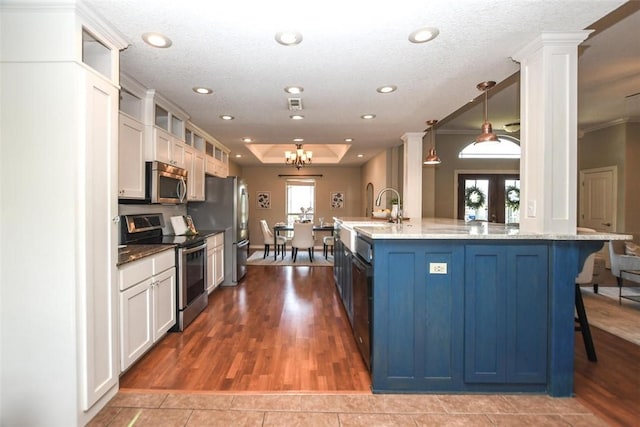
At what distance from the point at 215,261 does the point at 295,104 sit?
94.6 inches

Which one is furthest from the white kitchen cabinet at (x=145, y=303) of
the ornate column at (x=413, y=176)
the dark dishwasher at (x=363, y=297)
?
the ornate column at (x=413, y=176)

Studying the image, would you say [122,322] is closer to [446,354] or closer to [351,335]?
[351,335]

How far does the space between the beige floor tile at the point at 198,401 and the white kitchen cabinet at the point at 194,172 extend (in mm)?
2722

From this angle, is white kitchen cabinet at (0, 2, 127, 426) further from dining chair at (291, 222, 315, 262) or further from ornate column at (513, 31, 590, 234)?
dining chair at (291, 222, 315, 262)

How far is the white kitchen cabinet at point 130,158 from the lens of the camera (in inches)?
108

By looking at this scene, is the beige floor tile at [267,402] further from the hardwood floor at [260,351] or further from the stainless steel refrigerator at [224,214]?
the stainless steel refrigerator at [224,214]

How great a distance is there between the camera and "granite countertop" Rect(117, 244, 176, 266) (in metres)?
2.23

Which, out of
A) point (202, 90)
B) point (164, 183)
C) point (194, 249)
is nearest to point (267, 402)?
point (194, 249)

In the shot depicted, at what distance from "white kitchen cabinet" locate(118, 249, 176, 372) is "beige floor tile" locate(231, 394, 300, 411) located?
0.87m

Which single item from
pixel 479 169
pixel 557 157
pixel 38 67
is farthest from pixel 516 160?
pixel 38 67

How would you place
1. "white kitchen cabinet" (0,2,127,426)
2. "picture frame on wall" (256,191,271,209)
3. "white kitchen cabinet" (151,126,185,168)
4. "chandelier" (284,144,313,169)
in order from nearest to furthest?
"white kitchen cabinet" (0,2,127,426)
"white kitchen cabinet" (151,126,185,168)
"chandelier" (284,144,313,169)
"picture frame on wall" (256,191,271,209)

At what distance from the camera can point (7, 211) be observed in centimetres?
174

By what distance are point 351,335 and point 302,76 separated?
2413 millimetres

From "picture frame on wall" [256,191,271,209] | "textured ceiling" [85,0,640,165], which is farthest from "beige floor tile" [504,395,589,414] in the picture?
"picture frame on wall" [256,191,271,209]
